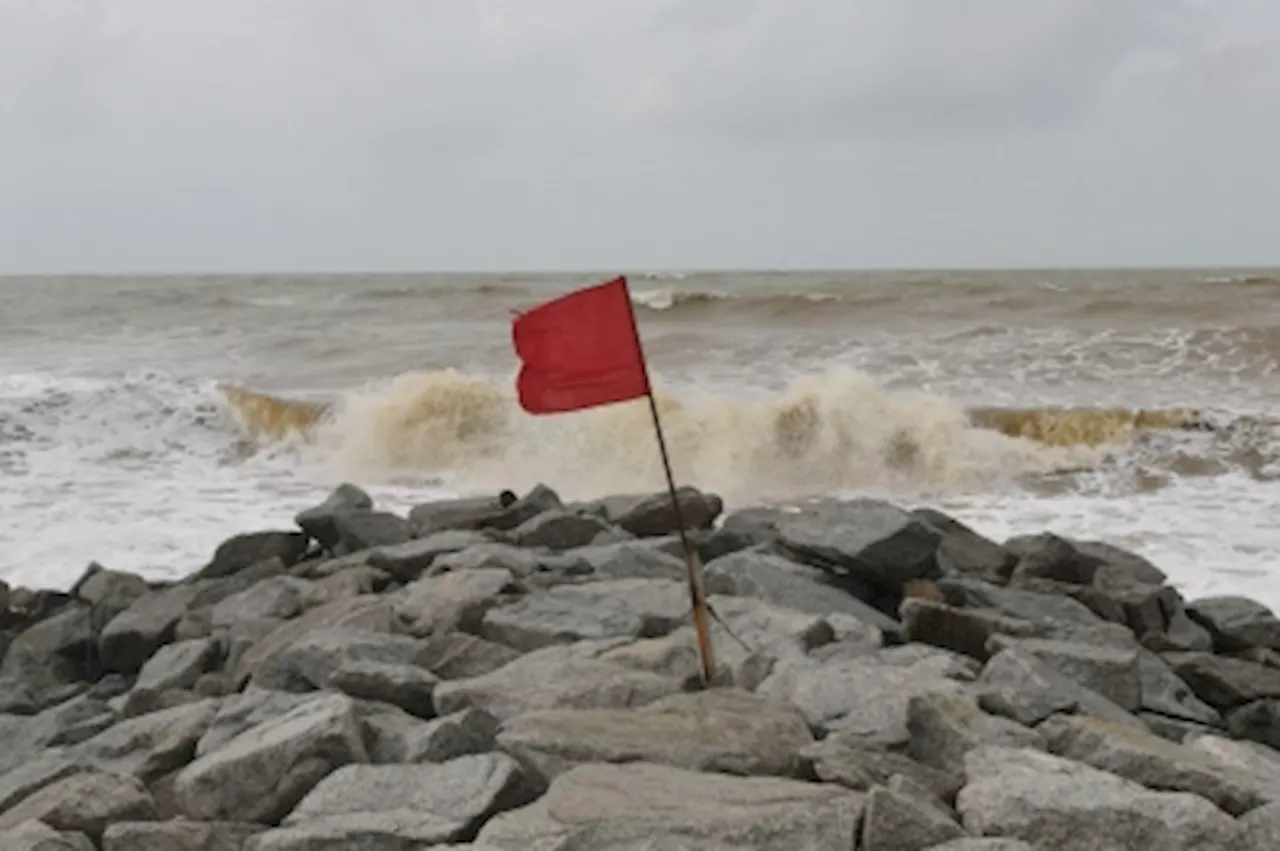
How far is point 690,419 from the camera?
1285 cm

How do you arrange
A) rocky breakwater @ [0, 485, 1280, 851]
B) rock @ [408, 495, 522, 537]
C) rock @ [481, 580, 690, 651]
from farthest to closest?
rock @ [408, 495, 522, 537] < rock @ [481, 580, 690, 651] < rocky breakwater @ [0, 485, 1280, 851]

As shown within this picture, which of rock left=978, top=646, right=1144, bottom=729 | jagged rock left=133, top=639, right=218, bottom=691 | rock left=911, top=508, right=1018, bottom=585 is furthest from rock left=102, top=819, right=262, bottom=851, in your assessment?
rock left=911, top=508, right=1018, bottom=585

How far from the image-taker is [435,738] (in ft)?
10.8

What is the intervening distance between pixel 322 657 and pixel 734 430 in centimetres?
875

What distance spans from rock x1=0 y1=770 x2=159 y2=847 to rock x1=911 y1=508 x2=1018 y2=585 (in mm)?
3704

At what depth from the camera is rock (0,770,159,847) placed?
10.2 feet

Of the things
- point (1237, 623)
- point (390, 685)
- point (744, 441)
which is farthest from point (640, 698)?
point (744, 441)

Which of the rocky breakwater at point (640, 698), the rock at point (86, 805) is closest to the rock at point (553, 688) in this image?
the rocky breakwater at point (640, 698)

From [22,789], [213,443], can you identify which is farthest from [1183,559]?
[213,443]

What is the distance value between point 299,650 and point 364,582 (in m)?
1.29

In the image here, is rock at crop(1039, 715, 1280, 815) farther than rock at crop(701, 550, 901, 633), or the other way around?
rock at crop(701, 550, 901, 633)

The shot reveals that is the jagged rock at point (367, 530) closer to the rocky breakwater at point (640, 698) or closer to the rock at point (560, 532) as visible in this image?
the rocky breakwater at point (640, 698)

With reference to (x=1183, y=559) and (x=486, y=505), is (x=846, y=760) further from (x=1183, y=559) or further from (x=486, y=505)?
(x=1183, y=559)

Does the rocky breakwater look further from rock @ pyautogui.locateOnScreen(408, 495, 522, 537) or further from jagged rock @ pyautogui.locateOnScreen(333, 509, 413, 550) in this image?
rock @ pyautogui.locateOnScreen(408, 495, 522, 537)
